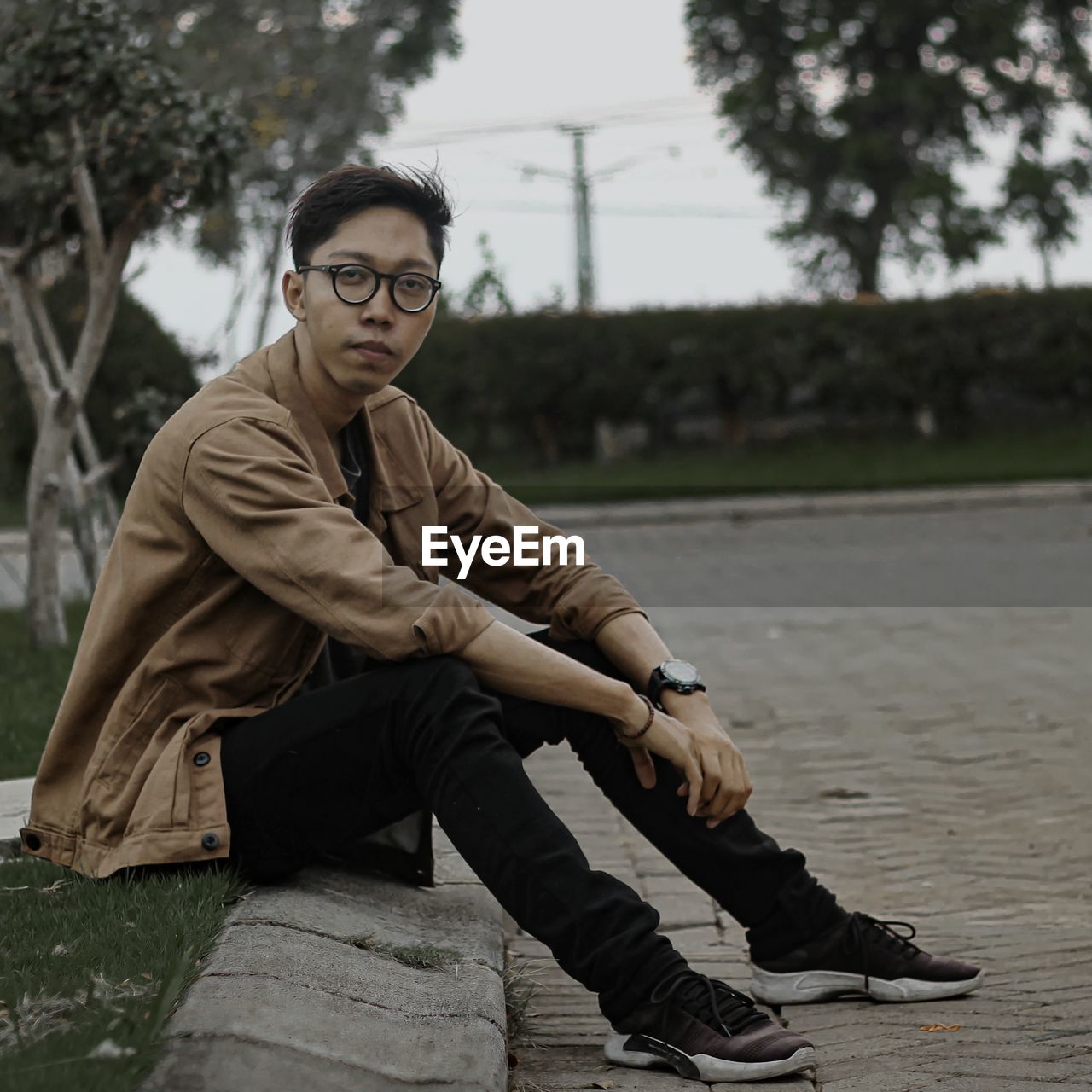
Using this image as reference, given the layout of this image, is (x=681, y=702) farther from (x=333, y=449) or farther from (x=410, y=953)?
(x=333, y=449)

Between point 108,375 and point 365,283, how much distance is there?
48.4 ft

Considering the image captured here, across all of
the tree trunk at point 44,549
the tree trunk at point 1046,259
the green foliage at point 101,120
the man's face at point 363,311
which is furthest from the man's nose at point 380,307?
the tree trunk at point 1046,259

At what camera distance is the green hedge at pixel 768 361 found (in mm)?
18516

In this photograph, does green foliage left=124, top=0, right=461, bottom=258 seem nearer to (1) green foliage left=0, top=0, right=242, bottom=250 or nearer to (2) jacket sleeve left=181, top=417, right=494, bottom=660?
(1) green foliage left=0, top=0, right=242, bottom=250

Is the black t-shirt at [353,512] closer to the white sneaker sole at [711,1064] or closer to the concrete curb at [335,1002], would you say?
the concrete curb at [335,1002]

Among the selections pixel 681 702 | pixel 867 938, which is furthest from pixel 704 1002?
pixel 681 702

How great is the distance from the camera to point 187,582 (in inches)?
127

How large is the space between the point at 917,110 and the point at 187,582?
26873 mm

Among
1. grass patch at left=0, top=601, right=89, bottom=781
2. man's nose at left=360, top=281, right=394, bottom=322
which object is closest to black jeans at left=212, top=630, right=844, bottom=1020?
man's nose at left=360, top=281, right=394, bottom=322

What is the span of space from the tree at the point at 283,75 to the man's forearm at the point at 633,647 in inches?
547

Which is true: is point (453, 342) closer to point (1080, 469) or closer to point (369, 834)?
point (1080, 469)

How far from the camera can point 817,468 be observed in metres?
18.1

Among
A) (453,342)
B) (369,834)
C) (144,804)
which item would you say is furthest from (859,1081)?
(453,342)

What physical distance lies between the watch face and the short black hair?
1.00 m
